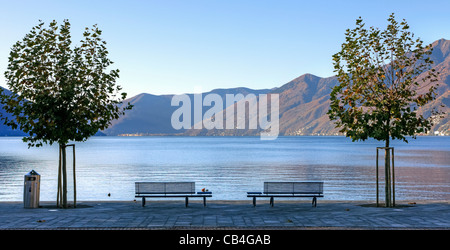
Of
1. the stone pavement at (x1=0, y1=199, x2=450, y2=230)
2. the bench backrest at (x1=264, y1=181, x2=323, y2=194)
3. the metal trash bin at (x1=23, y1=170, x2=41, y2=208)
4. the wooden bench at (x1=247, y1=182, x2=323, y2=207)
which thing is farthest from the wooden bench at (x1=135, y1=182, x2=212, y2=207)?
the metal trash bin at (x1=23, y1=170, x2=41, y2=208)

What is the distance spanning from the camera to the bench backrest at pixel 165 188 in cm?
2089

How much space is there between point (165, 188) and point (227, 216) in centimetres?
459

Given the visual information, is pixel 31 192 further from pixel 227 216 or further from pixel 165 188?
pixel 227 216

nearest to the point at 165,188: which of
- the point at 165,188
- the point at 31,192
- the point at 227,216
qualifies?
the point at 165,188

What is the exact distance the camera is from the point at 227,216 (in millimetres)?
17156

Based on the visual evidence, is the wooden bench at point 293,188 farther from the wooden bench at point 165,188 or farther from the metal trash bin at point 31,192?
the metal trash bin at point 31,192

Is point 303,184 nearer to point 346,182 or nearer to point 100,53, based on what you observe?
point 100,53

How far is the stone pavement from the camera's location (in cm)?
1485

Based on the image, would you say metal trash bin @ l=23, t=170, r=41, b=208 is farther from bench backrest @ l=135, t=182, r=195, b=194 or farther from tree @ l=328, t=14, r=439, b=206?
tree @ l=328, t=14, r=439, b=206

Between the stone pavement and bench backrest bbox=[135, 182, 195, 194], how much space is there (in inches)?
23.3

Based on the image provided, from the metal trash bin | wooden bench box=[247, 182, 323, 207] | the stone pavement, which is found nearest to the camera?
the stone pavement
